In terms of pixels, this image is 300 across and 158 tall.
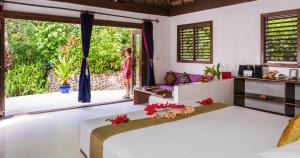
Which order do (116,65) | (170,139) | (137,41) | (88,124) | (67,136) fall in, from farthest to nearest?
1. (116,65)
2. (137,41)
3. (67,136)
4. (88,124)
5. (170,139)

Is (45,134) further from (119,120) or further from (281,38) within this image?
(281,38)

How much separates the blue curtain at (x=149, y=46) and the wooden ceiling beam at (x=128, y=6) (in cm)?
35

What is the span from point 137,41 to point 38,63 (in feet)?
10.8


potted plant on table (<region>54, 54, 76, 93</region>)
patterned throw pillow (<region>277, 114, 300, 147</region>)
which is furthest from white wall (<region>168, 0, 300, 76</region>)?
potted plant on table (<region>54, 54, 76, 93</region>)

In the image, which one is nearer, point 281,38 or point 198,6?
point 281,38

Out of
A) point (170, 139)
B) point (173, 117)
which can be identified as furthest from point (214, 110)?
point (170, 139)

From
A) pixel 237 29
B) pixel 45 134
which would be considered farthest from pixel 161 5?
pixel 45 134

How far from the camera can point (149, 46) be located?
6312 mm

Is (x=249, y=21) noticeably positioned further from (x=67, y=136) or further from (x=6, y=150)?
(x=6, y=150)

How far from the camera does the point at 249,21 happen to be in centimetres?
481

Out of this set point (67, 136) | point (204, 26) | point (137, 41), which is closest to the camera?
point (67, 136)

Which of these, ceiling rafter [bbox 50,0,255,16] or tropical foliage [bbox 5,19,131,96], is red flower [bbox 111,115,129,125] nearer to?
ceiling rafter [bbox 50,0,255,16]

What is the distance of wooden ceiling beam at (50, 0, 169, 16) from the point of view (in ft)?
17.3

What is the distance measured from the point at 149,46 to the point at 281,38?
311 centimetres
